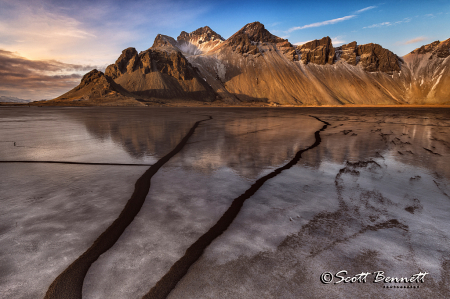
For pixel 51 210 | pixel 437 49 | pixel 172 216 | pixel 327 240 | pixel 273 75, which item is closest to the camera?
pixel 327 240

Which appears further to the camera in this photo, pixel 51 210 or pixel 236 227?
pixel 51 210

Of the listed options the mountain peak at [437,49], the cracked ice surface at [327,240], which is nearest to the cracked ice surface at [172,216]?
the cracked ice surface at [327,240]

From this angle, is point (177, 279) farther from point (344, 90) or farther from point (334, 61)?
point (334, 61)

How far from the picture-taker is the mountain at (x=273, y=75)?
91750 mm

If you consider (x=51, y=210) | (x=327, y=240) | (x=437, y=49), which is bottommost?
(x=327, y=240)

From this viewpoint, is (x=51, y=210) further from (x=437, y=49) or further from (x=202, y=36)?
(x=202, y=36)

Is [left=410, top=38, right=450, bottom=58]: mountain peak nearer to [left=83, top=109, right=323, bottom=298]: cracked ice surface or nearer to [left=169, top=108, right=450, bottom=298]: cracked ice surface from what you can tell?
[left=169, top=108, right=450, bottom=298]: cracked ice surface

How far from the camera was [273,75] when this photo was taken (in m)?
110

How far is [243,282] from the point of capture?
1552 millimetres

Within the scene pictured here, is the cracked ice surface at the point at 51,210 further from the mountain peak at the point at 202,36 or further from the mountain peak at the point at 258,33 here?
the mountain peak at the point at 202,36

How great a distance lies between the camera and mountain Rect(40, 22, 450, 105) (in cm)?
9175

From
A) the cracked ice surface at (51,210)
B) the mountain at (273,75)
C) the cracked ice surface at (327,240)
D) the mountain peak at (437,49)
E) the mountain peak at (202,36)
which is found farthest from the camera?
the mountain peak at (202,36)

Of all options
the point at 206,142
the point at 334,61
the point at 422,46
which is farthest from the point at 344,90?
the point at 206,142

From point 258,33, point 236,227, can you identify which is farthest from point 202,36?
point 236,227
